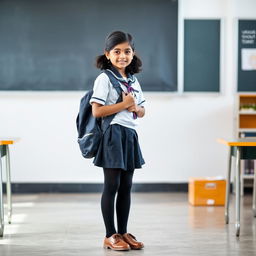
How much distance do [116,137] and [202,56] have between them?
3.13m

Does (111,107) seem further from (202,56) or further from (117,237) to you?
(202,56)

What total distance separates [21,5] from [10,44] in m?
0.42

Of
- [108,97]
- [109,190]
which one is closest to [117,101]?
[108,97]

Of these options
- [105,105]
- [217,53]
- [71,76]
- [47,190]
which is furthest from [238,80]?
[105,105]

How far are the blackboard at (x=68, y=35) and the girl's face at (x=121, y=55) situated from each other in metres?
2.76

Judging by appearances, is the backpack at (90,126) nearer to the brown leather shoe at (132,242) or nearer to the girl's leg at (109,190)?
the girl's leg at (109,190)

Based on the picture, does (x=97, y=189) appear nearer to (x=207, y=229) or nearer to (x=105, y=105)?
(x=207, y=229)

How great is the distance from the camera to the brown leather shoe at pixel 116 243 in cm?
384

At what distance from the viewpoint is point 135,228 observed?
471 centimetres

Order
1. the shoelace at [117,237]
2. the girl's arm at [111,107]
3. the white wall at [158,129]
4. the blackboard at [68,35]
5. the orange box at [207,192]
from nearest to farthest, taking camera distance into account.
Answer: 1. the girl's arm at [111,107]
2. the shoelace at [117,237]
3. the orange box at [207,192]
4. the blackboard at [68,35]
5. the white wall at [158,129]

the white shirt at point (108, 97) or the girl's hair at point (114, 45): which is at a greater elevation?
the girl's hair at point (114, 45)

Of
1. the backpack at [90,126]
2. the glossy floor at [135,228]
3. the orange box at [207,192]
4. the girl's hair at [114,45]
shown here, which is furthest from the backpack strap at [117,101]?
the orange box at [207,192]

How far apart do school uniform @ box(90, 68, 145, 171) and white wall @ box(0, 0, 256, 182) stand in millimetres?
2780

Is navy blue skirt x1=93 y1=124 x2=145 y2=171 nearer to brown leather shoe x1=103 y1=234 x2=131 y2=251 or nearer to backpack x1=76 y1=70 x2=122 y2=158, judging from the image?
backpack x1=76 y1=70 x2=122 y2=158
